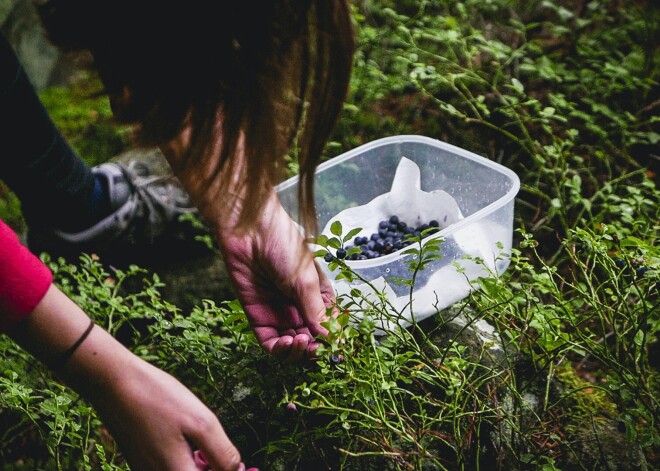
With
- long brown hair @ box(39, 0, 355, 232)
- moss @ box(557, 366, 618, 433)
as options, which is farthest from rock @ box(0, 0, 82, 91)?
moss @ box(557, 366, 618, 433)

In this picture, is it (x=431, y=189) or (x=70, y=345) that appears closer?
(x=70, y=345)

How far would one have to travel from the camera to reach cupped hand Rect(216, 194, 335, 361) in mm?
1113

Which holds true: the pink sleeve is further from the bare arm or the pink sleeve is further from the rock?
the rock

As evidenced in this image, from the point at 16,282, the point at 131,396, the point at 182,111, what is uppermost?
the point at 182,111

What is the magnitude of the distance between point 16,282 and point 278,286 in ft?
1.59

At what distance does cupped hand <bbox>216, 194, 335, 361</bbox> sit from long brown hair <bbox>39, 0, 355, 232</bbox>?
27cm

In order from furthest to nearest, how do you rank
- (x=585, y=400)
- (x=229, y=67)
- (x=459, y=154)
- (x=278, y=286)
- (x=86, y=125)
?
(x=86, y=125)
(x=459, y=154)
(x=585, y=400)
(x=278, y=286)
(x=229, y=67)

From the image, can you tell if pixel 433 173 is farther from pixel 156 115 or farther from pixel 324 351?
pixel 156 115

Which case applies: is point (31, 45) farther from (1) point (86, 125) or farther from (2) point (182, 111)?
(2) point (182, 111)

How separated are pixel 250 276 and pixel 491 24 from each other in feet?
5.79

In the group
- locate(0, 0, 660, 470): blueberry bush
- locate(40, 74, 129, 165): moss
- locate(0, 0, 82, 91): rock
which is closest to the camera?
locate(0, 0, 660, 470): blueberry bush

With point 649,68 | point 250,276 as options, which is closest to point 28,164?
point 250,276

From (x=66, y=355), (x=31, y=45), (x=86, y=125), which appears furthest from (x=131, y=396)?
(x=31, y=45)

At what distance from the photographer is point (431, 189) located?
170 cm
